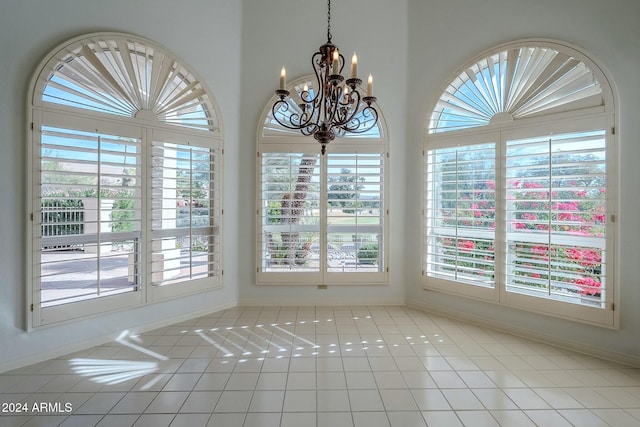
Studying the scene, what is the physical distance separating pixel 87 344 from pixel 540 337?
433 centimetres

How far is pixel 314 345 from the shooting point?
3.02 meters

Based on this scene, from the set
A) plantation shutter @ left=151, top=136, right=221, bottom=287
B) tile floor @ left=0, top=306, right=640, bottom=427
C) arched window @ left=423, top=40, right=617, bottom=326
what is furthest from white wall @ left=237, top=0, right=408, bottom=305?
tile floor @ left=0, top=306, right=640, bottom=427

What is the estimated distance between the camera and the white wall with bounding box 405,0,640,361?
272 cm

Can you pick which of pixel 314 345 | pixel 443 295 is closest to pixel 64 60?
pixel 314 345

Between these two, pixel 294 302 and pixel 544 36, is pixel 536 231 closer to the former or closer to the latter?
pixel 544 36

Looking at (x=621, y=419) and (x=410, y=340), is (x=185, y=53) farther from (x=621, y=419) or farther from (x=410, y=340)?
(x=621, y=419)

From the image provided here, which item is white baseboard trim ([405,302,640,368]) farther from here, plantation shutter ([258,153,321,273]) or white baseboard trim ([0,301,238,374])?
white baseboard trim ([0,301,238,374])

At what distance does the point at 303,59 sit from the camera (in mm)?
4090

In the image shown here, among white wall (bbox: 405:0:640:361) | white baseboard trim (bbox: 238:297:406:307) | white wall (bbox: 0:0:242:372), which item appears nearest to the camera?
white wall (bbox: 0:0:242:372)

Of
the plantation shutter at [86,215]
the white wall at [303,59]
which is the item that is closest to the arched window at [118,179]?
the plantation shutter at [86,215]

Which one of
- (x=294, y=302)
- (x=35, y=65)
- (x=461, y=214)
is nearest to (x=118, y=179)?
(x=35, y=65)

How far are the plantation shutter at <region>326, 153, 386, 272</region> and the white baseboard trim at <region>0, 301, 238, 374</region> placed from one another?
1696mm

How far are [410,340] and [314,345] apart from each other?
949mm

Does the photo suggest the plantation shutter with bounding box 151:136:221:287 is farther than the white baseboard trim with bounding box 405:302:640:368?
Yes
